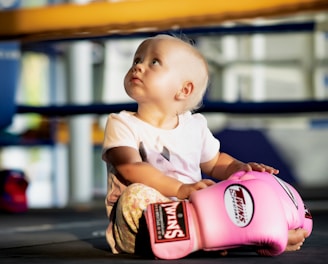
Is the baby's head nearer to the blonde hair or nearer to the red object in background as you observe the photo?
the blonde hair

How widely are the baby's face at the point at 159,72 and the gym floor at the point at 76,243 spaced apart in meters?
0.23

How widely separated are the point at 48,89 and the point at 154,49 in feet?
9.26

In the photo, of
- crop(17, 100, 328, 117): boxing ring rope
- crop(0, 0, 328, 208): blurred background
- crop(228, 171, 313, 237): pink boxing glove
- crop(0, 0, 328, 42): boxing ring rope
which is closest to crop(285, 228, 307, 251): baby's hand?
crop(228, 171, 313, 237): pink boxing glove

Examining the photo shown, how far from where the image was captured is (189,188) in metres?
1.13

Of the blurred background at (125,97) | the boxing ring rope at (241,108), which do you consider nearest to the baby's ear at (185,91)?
the boxing ring rope at (241,108)

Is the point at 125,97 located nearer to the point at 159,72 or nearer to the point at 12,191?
the point at 12,191

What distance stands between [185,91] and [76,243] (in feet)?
1.05

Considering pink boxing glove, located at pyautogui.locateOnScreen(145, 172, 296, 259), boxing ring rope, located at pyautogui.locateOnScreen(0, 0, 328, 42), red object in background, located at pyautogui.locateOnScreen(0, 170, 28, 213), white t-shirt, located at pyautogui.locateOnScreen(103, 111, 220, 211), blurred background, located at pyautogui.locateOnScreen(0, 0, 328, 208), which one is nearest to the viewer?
pink boxing glove, located at pyautogui.locateOnScreen(145, 172, 296, 259)

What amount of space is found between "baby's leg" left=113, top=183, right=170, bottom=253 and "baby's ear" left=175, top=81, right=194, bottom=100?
0.55 feet

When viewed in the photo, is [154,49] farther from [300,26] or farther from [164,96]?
[300,26]

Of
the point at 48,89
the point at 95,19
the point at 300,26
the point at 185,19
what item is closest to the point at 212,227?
the point at 185,19

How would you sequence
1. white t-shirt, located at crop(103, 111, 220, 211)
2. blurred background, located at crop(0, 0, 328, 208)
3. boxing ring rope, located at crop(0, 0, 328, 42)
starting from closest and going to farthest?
white t-shirt, located at crop(103, 111, 220, 211), boxing ring rope, located at crop(0, 0, 328, 42), blurred background, located at crop(0, 0, 328, 208)

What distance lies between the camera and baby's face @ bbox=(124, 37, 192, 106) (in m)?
1.23

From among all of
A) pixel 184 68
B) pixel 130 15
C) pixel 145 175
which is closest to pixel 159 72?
pixel 184 68
